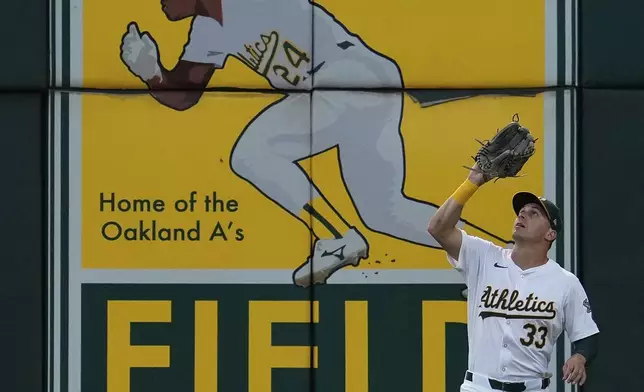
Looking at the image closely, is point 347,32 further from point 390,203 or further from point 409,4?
point 390,203

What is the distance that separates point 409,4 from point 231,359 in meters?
2.00

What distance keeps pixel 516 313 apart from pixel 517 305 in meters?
0.03

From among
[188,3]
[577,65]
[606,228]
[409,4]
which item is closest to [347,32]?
[409,4]

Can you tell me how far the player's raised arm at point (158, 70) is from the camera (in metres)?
5.13

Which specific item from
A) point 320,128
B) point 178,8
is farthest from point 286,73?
point 178,8

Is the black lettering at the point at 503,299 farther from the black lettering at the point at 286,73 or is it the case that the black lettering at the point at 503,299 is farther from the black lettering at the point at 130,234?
the black lettering at the point at 130,234

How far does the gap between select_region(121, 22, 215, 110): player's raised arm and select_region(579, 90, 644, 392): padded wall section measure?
6.39 ft

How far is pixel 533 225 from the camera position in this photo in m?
4.19

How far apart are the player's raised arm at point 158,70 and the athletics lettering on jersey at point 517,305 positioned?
6.20 ft

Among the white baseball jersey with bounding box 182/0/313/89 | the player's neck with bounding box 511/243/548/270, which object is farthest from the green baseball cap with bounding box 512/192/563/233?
the white baseball jersey with bounding box 182/0/313/89

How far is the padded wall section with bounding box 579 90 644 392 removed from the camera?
5.08m
